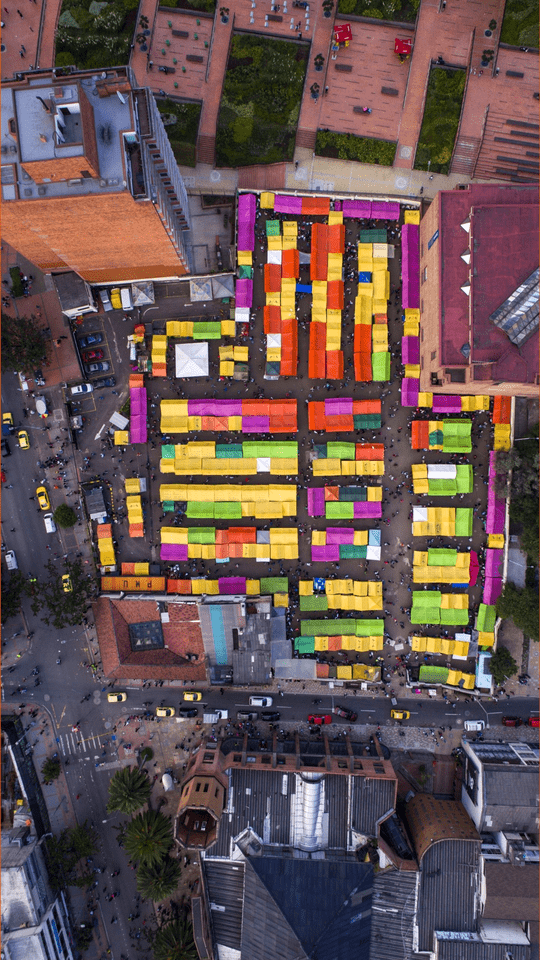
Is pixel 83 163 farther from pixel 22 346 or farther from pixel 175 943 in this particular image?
pixel 175 943

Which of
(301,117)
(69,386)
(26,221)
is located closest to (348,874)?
(69,386)

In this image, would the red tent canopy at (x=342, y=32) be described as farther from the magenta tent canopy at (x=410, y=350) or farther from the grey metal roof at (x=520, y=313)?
the grey metal roof at (x=520, y=313)

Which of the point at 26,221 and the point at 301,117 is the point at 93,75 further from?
the point at 301,117

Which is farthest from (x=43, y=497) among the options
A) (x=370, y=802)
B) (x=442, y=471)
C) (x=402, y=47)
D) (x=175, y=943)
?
(x=402, y=47)

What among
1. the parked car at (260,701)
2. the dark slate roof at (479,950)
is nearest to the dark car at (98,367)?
the parked car at (260,701)

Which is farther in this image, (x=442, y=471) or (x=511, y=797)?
(x=442, y=471)

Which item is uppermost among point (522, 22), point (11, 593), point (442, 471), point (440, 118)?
point (522, 22)
